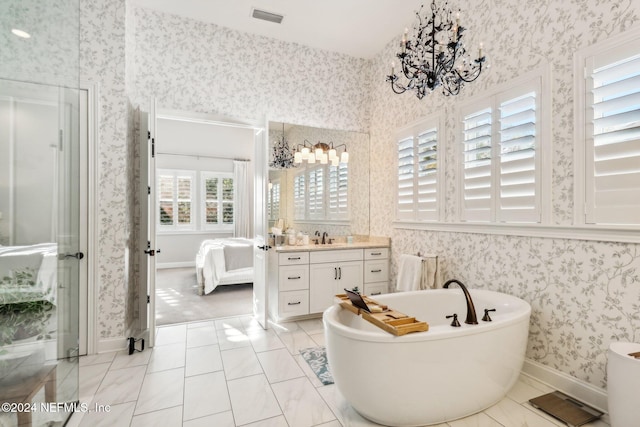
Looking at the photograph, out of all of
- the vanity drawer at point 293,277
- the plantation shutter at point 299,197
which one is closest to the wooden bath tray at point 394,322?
the vanity drawer at point 293,277

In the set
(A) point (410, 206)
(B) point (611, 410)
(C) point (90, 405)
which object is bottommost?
(C) point (90, 405)

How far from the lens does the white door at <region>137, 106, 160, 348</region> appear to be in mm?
2949

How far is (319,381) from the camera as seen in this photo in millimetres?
2344

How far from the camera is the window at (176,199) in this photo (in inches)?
280

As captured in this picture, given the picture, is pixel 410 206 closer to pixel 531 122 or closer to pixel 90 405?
pixel 531 122

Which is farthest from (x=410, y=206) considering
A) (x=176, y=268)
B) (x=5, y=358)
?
(x=176, y=268)

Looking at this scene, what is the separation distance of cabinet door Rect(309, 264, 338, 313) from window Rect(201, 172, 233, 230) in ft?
15.2

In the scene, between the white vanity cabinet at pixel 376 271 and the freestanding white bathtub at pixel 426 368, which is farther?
the white vanity cabinet at pixel 376 271

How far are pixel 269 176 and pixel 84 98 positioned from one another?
1.87 metres

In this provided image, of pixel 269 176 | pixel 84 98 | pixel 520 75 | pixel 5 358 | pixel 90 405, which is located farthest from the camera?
pixel 269 176

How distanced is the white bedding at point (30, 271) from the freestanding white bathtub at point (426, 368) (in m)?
1.72

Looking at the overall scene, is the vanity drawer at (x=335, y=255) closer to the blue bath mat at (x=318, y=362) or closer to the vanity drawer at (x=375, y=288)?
the vanity drawer at (x=375, y=288)

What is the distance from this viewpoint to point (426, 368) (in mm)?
1734

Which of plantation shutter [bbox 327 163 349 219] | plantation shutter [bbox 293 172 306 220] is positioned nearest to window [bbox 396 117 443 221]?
plantation shutter [bbox 327 163 349 219]
